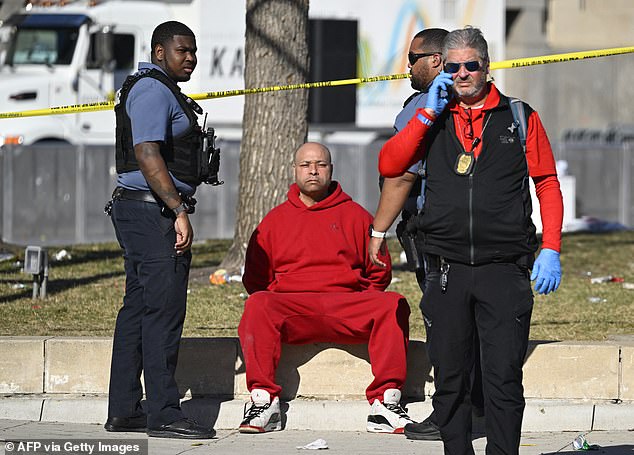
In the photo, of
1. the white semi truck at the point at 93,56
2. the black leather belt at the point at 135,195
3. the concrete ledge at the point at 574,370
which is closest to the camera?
the black leather belt at the point at 135,195

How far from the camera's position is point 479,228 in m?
4.93

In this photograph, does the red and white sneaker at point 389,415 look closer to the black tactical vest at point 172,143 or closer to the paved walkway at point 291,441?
the paved walkway at point 291,441

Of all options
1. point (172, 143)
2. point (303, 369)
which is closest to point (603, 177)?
point (303, 369)

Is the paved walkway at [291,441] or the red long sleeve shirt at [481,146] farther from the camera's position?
the paved walkway at [291,441]

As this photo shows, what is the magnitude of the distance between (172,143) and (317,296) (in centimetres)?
111

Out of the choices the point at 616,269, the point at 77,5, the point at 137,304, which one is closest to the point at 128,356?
the point at 137,304

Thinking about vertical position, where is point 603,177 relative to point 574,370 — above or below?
above

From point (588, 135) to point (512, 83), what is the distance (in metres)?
2.08

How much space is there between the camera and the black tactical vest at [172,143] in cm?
612

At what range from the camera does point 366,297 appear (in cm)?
653

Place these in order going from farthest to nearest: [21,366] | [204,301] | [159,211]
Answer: [204,301] → [21,366] → [159,211]

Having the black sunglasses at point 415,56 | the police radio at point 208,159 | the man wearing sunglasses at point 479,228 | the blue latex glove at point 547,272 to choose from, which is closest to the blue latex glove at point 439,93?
the man wearing sunglasses at point 479,228

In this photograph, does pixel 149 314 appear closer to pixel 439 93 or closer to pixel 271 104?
pixel 439 93

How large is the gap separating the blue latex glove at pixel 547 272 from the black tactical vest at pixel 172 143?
6.31 ft
